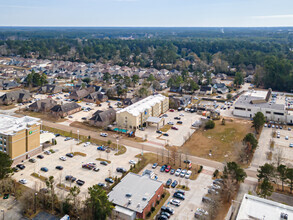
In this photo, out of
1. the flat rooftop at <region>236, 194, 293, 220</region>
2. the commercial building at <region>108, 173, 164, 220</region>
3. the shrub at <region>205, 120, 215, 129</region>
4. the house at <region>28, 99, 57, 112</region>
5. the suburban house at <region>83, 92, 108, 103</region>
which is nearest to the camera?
the flat rooftop at <region>236, 194, 293, 220</region>

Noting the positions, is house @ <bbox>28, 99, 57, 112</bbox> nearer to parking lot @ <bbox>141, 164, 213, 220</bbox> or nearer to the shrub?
parking lot @ <bbox>141, 164, 213, 220</bbox>

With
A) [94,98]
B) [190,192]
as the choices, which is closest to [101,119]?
[94,98]

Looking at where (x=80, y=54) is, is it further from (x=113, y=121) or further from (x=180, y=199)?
(x=180, y=199)

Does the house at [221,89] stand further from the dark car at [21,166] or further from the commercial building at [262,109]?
the dark car at [21,166]

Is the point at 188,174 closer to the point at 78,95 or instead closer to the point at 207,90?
the point at 78,95

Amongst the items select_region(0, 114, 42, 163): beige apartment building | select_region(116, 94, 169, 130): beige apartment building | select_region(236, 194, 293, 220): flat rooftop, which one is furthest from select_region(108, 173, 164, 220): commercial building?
select_region(116, 94, 169, 130): beige apartment building

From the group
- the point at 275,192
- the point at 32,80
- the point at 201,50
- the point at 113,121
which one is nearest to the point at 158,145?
the point at 113,121
